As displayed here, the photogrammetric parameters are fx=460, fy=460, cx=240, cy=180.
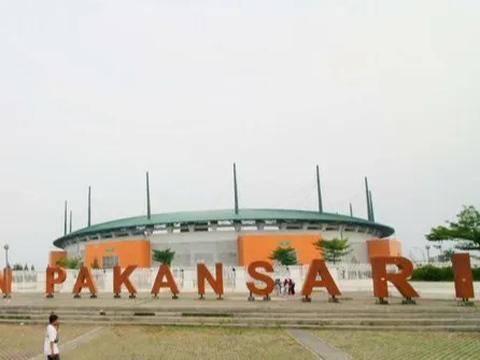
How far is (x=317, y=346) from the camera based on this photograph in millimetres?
10859

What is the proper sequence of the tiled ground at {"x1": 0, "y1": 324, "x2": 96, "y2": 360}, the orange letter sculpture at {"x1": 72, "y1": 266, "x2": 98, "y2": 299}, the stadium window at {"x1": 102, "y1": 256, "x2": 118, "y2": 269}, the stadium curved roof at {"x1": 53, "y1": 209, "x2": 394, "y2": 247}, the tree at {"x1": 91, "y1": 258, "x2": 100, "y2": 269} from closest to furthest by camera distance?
the tiled ground at {"x1": 0, "y1": 324, "x2": 96, "y2": 360}, the orange letter sculpture at {"x1": 72, "y1": 266, "x2": 98, "y2": 299}, the tree at {"x1": 91, "y1": 258, "x2": 100, "y2": 269}, the stadium window at {"x1": 102, "y1": 256, "x2": 118, "y2": 269}, the stadium curved roof at {"x1": 53, "y1": 209, "x2": 394, "y2": 247}

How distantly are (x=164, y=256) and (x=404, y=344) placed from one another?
43.0 m

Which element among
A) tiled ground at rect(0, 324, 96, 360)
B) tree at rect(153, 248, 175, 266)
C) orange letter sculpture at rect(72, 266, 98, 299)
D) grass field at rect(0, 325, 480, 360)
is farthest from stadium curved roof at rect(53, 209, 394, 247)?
grass field at rect(0, 325, 480, 360)

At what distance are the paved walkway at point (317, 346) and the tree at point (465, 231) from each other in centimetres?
1600

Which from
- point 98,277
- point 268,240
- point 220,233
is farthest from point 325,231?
point 98,277

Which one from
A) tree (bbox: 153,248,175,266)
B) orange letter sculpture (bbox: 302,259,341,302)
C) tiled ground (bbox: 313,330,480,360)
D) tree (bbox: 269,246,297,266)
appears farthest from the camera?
tree (bbox: 153,248,175,266)

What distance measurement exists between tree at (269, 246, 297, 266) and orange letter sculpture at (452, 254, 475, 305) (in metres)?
31.3

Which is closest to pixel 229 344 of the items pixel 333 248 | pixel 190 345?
pixel 190 345

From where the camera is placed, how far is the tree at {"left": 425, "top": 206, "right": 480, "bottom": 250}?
83.3 ft

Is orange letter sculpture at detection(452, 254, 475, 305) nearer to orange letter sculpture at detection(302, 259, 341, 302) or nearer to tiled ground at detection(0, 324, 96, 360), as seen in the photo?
orange letter sculpture at detection(302, 259, 341, 302)

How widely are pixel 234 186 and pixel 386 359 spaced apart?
5283 cm

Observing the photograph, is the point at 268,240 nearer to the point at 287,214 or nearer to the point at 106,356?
the point at 287,214

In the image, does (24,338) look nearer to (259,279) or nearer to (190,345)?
(190,345)

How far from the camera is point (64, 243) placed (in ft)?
239
